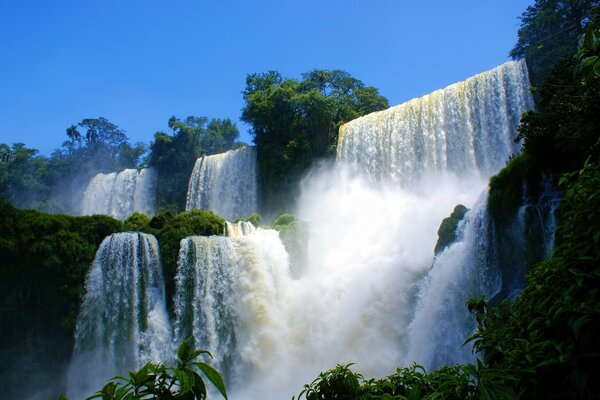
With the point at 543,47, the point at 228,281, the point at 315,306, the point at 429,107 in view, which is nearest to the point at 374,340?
the point at 315,306

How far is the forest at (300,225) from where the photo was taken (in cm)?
258

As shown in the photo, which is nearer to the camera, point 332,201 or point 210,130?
point 332,201

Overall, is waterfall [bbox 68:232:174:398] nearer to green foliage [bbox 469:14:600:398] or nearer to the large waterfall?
the large waterfall

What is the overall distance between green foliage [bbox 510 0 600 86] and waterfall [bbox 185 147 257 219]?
16.5 m

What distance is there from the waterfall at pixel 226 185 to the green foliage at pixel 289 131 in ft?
2.82

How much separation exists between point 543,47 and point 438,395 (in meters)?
23.1

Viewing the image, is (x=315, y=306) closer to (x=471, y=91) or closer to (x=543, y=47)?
(x=471, y=91)

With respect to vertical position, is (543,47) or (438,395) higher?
(543,47)

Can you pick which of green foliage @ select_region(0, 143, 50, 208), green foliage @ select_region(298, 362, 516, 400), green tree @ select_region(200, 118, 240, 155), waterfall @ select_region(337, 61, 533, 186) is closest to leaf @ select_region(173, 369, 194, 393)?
green foliage @ select_region(298, 362, 516, 400)

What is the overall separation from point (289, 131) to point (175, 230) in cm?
1309

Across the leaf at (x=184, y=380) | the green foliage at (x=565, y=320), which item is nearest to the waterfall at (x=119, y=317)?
the green foliage at (x=565, y=320)

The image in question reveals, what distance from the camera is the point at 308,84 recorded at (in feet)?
108

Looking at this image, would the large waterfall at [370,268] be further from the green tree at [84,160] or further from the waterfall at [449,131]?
the green tree at [84,160]

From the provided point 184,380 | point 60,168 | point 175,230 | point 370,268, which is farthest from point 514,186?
point 60,168
